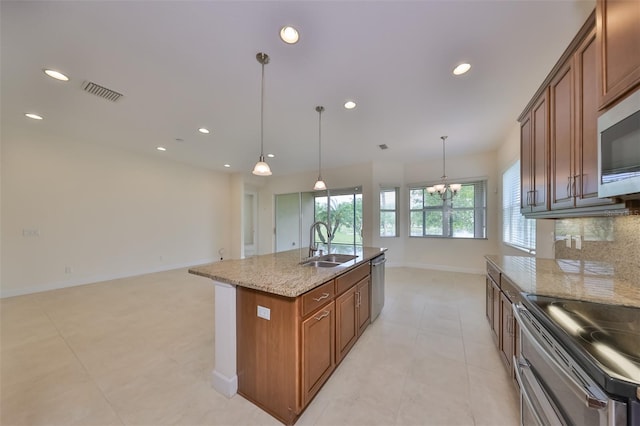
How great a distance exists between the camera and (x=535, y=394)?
1.17 meters

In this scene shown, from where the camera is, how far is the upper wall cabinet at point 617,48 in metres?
1.09

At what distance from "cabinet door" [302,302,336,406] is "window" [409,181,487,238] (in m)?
5.02

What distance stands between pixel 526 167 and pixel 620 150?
1430 mm

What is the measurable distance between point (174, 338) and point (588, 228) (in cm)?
431

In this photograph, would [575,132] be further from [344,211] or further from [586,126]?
[344,211]

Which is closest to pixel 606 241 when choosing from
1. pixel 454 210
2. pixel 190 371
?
pixel 190 371

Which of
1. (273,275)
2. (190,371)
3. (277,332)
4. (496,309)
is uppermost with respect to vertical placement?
(273,275)

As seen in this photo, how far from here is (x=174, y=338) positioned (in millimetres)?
2570

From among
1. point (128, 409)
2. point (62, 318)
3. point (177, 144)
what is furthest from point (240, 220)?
point (128, 409)

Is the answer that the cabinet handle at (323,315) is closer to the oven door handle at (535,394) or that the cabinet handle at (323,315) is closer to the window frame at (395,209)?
the oven door handle at (535,394)

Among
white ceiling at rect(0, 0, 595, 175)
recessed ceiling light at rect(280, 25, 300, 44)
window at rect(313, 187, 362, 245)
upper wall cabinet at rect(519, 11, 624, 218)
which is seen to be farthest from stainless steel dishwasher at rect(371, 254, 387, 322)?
window at rect(313, 187, 362, 245)

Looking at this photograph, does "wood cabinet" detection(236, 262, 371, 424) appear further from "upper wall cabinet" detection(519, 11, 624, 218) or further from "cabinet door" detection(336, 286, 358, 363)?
"upper wall cabinet" detection(519, 11, 624, 218)

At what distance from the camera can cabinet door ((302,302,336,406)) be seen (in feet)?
5.10

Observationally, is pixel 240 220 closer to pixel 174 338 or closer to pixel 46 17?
pixel 174 338
